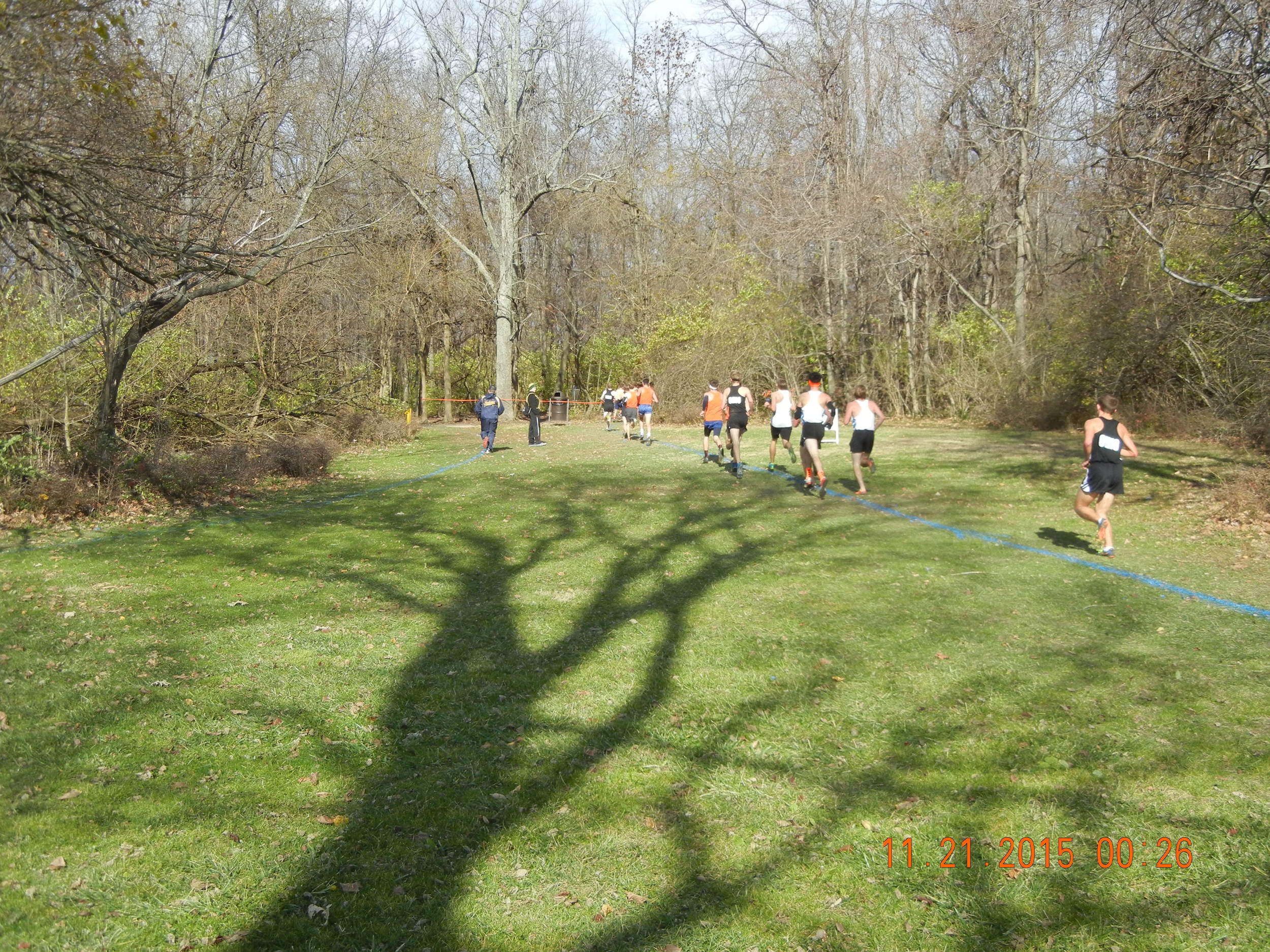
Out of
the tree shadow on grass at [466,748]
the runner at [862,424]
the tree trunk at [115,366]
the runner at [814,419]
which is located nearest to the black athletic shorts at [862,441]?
the runner at [862,424]

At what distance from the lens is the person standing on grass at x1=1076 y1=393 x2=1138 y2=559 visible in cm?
996

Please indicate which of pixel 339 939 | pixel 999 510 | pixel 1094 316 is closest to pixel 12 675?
pixel 339 939

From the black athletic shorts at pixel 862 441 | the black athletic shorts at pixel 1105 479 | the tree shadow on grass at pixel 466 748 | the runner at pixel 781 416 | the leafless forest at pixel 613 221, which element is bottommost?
the tree shadow on grass at pixel 466 748

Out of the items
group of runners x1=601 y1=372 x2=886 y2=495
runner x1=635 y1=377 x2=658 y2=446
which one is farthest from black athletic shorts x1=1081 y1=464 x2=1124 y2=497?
runner x1=635 y1=377 x2=658 y2=446

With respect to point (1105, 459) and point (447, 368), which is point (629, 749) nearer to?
point (1105, 459)

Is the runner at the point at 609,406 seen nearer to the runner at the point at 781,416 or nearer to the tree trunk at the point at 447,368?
the tree trunk at the point at 447,368

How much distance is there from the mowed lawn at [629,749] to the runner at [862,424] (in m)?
3.74

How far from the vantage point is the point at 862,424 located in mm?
14000

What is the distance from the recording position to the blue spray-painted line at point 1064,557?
8.09 metres

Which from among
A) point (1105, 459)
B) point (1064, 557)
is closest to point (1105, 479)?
point (1105, 459)

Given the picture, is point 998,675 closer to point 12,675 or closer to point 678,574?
point 678,574

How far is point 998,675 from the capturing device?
20.9 feet

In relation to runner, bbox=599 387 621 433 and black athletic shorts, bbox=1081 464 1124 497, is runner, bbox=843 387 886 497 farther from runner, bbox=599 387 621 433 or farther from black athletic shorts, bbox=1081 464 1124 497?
runner, bbox=599 387 621 433
